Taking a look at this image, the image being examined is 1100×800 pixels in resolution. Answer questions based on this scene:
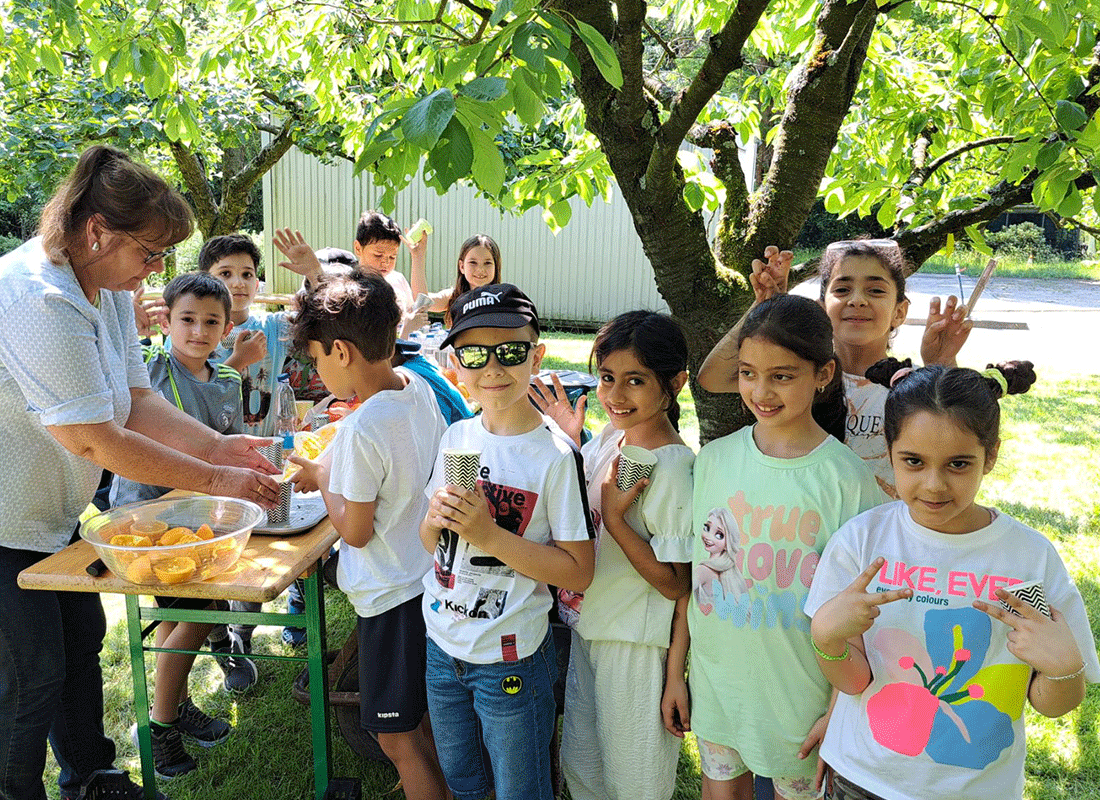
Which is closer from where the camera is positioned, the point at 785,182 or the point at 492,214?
the point at 785,182

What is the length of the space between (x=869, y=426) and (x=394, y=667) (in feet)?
5.08

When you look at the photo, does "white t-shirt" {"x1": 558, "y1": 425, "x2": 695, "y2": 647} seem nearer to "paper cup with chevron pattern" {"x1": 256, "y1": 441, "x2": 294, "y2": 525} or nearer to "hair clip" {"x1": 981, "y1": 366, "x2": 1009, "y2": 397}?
"hair clip" {"x1": 981, "y1": 366, "x2": 1009, "y2": 397}

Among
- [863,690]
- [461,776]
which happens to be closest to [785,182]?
[863,690]

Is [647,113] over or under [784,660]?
over

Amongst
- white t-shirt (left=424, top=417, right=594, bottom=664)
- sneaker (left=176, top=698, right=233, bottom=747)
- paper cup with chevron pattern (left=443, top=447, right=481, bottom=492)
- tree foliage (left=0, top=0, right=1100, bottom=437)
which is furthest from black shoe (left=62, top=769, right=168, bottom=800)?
tree foliage (left=0, top=0, right=1100, bottom=437)

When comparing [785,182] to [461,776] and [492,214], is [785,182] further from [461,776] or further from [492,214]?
[492,214]

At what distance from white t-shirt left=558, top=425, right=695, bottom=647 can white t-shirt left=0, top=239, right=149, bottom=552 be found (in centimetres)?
143

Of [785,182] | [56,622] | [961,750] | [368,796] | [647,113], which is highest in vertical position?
[647,113]

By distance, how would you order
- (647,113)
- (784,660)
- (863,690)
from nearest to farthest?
(863,690), (784,660), (647,113)

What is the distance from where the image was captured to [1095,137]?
206cm

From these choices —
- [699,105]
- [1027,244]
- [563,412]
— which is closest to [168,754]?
[563,412]

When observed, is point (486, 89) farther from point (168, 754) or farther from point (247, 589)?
point (168, 754)

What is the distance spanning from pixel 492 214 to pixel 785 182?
1236cm

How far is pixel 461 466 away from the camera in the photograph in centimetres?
181
